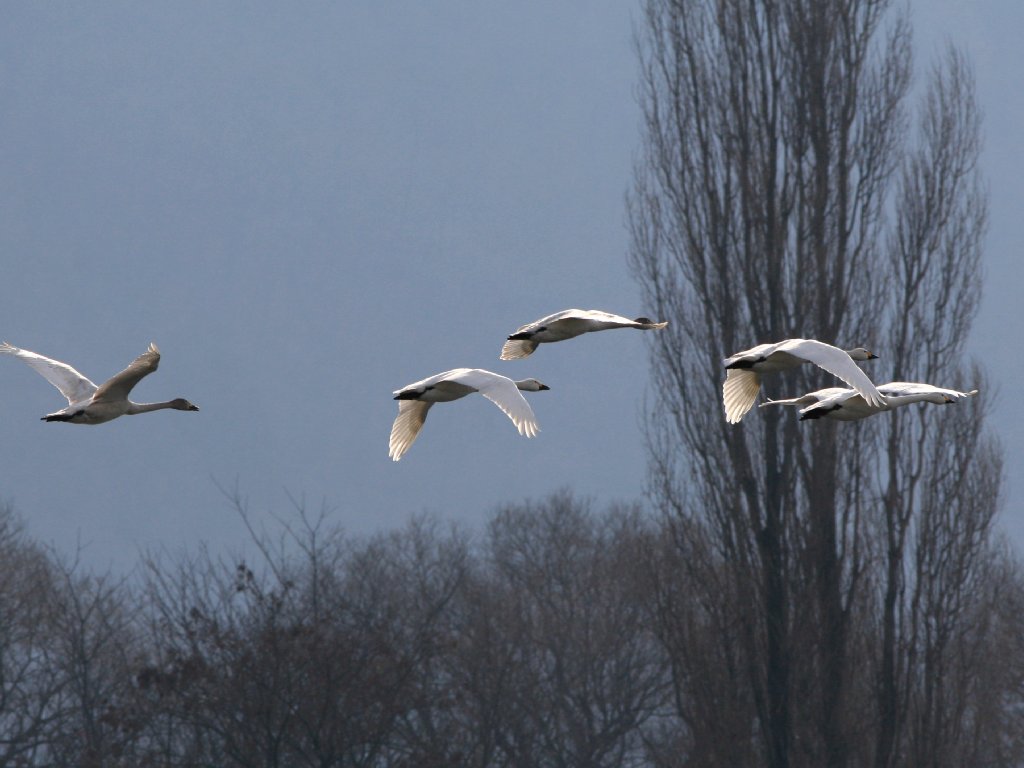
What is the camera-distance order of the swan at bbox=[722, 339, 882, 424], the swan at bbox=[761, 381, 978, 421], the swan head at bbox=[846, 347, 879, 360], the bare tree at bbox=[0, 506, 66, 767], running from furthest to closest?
the bare tree at bbox=[0, 506, 66, 767] < the swan head at bbox=[846, 347, 879, 360] < the swan at bbox=[761, 381, 978, 421] < the swan at bbox=[722, 339, 882, 424]

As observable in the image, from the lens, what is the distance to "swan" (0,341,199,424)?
1402 centimetres

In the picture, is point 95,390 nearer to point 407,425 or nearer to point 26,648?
point 407,425

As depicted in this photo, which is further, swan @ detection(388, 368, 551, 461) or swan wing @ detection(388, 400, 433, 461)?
swan wing @ detection(388, 400, 433, 461)

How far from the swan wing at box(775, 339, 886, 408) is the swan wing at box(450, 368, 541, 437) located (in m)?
2.10

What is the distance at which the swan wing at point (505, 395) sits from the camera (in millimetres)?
12711

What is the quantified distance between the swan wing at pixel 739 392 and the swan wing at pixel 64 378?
17.8 ft

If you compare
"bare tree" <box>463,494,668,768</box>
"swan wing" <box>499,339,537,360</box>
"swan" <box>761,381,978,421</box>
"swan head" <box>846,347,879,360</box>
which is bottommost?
"bare tree" <box>463,494,668,768</box>

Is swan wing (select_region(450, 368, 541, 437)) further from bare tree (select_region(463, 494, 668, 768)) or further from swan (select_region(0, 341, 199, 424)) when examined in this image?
bare tree (select_region(463, 494, 668, 768))

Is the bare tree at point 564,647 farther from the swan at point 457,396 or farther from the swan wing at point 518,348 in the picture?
the swan wing at point 518,348

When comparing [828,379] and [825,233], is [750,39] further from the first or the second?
[828,379]

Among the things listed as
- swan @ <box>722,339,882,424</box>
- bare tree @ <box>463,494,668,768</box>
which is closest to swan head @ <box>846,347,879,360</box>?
swan @ <box>722,339,882,424</box>

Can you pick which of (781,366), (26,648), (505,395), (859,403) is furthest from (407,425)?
(26,648)

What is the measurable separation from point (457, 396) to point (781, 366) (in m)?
2.63

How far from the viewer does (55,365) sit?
51.4ft
